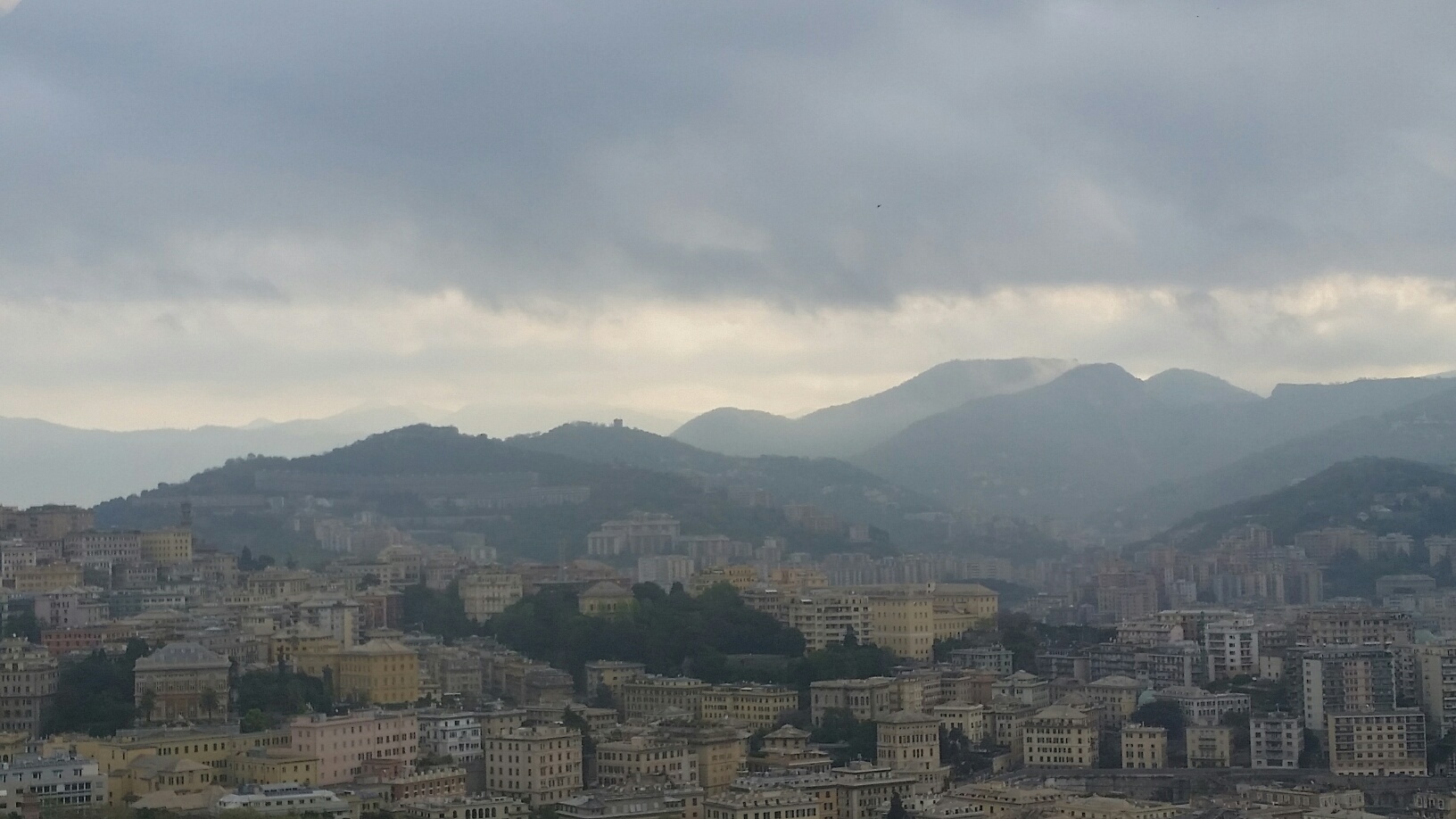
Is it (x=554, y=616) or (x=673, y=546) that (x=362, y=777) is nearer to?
(x=554, y=616)

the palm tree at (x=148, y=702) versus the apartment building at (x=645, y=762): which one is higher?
the palm tree at (x=148, y=702)

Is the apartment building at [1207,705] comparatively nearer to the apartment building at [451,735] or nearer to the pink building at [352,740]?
the apartment building at [451,735]

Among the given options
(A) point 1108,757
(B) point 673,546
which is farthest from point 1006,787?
(B) point 673,546

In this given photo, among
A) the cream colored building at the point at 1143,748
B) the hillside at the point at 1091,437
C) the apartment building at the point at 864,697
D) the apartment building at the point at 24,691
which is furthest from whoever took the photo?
the hillside at the point at 1091,437

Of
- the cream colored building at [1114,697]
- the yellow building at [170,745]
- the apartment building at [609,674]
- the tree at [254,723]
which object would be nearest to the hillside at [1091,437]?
the cream colored building at [1114,697]

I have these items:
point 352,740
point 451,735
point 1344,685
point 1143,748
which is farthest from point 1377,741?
point 352,740

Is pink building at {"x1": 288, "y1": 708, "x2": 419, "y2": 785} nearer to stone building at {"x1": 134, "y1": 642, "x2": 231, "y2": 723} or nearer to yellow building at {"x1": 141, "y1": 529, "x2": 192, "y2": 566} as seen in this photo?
stone building at {"x1": 134, "y1": 642, "x2": 231, "y2": 723}

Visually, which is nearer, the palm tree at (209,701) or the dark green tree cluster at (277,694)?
the palm tree at (209,701)
